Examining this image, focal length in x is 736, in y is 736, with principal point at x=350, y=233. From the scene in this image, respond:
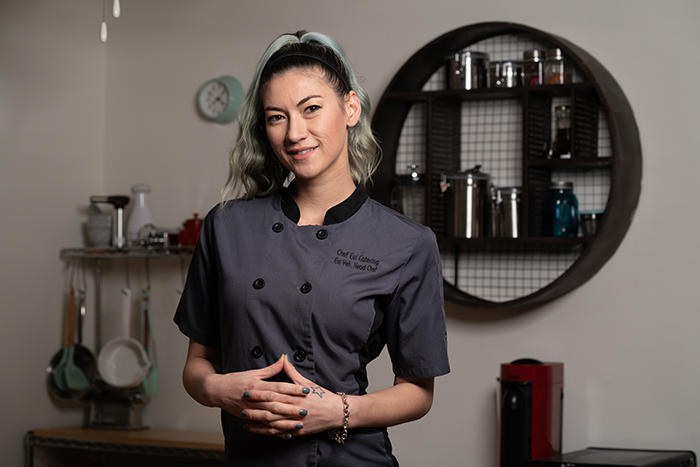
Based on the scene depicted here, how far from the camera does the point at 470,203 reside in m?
2.74

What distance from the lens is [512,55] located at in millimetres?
2846

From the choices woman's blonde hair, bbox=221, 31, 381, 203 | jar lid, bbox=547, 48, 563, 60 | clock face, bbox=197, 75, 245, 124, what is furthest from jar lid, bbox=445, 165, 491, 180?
woman's blonde hair, bbox=221, 31, 381, 203

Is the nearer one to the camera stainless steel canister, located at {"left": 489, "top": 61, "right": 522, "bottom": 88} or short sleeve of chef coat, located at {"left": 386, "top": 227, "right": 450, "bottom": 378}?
short sleeve of chef coat, located at {"left": 386, "top": 227, "right": 450, "bottom": 378}

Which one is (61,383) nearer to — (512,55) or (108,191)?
(108,191)

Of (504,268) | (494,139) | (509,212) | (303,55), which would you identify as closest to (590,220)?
(509,212)

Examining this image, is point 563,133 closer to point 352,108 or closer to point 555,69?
point 555,69

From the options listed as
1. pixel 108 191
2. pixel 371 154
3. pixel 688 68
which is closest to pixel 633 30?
pixel 688 68

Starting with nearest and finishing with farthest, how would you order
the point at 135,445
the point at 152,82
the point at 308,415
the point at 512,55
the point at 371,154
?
the point at 308,415 → the point at 371,154 → the point at 512,55 → the point at 135,445 → the point at 152,82

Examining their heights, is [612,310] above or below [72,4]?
below

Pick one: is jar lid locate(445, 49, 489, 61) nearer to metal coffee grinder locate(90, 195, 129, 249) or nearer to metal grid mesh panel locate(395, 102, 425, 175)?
metal grid mesh panel locate(395, 102, 425, 175)

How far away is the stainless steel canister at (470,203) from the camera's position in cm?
273

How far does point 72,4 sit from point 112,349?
163cm

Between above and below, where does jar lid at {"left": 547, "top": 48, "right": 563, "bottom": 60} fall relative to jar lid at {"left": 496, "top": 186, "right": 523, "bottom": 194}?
above

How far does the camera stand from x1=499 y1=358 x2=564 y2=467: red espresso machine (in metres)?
2.43
